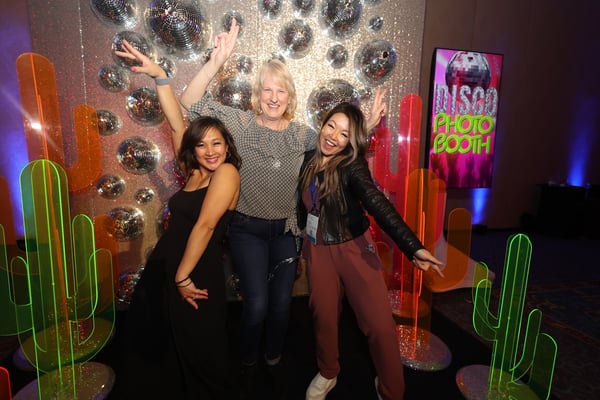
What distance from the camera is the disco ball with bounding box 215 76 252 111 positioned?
2.38m

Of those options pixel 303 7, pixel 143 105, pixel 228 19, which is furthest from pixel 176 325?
pixel 303 7

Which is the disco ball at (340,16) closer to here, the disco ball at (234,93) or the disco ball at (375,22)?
the disco ball at (375,22)

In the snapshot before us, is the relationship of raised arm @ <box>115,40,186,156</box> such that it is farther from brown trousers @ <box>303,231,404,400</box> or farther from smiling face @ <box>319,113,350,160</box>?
brown trousers @ <box>303,231,404,400</box>

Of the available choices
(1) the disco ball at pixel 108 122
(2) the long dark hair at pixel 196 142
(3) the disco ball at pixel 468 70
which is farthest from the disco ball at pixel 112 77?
(3) the disco ball at pixel 468 70

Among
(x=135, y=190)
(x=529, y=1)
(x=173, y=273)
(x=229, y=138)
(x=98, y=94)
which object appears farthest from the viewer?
(x=529, y=1)

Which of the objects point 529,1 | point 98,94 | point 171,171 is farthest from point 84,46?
point 529,1

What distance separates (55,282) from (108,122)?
122cm

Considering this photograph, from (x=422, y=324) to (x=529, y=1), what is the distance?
5.55m

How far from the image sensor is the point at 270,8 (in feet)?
8.05

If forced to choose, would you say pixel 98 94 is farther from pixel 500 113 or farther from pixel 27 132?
pixel 500 113

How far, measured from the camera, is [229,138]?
5.12ft

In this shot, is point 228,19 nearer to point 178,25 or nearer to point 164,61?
point 178,25

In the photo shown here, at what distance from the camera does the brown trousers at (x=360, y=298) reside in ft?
5.09

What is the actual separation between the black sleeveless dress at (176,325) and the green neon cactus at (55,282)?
485mm
